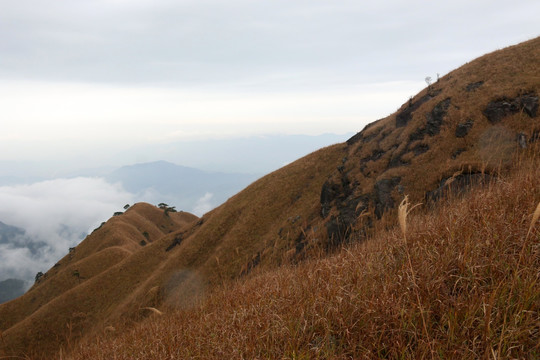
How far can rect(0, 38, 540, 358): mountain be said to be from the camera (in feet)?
12.2

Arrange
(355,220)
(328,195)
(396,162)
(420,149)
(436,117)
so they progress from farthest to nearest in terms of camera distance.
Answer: (328,195) < (436,117) < (396,162) < (420,149) < (355,220)

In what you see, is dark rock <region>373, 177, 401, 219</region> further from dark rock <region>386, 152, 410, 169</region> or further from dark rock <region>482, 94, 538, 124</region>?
dark rock <region>482, 94, 538, 124</region>

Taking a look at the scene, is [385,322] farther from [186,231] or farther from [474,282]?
[186,231]

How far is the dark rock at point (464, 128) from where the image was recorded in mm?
24109

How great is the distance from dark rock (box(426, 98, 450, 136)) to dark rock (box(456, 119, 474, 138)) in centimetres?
237

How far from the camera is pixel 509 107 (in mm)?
23094

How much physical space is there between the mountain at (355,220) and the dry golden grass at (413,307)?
47 millimetres

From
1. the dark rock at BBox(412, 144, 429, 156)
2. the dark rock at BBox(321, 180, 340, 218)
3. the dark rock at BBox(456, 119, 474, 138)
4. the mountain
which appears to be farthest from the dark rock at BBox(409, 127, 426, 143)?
the dark rock at BBox(321, 180, 340, 218)

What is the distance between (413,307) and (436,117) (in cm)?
3048

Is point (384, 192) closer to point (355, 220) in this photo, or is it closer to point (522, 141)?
point (355, 220)

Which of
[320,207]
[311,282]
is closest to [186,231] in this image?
[320,207]

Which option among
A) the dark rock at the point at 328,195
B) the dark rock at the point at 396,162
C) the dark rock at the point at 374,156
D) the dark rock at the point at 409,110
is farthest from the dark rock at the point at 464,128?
the dark rock at the point at 328,195

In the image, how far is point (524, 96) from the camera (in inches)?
900

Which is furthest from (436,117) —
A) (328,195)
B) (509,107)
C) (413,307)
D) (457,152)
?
(413,307)
